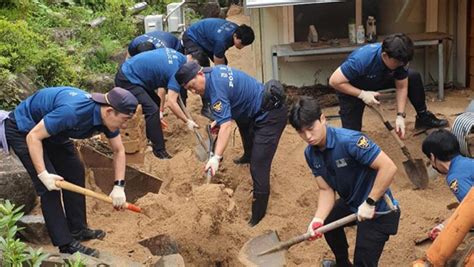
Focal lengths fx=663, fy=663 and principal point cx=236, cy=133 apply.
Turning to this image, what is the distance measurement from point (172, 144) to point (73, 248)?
3159mm

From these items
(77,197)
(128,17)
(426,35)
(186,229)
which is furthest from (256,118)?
(128,17)

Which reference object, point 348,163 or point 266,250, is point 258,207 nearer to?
point 266,250

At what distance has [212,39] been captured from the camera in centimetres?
917

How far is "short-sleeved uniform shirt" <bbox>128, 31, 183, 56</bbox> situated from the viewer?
8.56m

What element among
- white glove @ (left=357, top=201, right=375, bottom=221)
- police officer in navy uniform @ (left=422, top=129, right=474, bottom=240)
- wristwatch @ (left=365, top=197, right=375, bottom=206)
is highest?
police officer in navy uniform @ (left=422, top=129, right=474, bottom=240)

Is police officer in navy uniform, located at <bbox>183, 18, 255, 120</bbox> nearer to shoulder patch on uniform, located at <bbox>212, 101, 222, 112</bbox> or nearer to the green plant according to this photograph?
shoulder patch on uniform, located at <bbox>212, 101, 222, 112</bbox>

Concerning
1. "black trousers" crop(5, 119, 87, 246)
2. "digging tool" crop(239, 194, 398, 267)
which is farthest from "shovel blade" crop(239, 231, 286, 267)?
"black trousers" crop(5, 119, 87, 246)

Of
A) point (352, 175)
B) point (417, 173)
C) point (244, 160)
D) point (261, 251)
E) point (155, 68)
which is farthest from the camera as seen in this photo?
point (155, 68)

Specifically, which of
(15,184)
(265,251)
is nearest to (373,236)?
(265,251)

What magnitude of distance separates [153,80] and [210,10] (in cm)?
1155

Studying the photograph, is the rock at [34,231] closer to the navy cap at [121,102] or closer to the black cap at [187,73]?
the navy cap at [121,102]

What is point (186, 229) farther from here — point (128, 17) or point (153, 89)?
point (128, 17)

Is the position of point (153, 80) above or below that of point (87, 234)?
above

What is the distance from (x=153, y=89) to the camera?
7.78m
